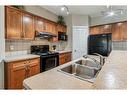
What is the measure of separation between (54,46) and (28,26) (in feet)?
6.63

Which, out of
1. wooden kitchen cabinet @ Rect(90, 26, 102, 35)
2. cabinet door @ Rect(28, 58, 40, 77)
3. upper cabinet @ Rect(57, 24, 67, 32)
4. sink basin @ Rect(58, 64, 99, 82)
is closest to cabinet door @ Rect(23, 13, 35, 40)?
cabinet door @ Rect(28, 58, 40, 77)

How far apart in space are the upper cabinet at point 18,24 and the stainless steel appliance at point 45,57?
0.63m

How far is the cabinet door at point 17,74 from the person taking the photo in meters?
2.77

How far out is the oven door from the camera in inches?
147

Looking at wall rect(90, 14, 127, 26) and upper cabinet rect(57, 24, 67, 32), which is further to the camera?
upper cabinet rect(57, 24, 67, 32)

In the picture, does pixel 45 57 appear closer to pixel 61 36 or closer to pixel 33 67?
pixel 33 67

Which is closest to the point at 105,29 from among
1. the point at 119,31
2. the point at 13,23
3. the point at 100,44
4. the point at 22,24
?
the point at 119,31

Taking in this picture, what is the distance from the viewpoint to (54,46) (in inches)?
213

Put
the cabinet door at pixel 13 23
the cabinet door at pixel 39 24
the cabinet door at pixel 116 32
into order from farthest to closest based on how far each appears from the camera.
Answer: the cabinet door at pixel 116 32 < the cabinet door at pixel 39 24 < the cabinet door at pixel 13 23

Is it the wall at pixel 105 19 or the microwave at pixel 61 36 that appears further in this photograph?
the microwave at pixel 61 36

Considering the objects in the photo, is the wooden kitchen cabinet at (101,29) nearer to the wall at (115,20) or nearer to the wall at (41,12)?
the wall at (115,20)

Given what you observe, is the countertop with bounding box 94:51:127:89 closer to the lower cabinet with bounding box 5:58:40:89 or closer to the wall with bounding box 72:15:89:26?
the lower cabinet with bounding box 5:58:40:89

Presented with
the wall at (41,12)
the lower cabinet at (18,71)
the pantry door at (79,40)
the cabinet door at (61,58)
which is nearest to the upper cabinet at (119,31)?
the pantry door at (79,40)
